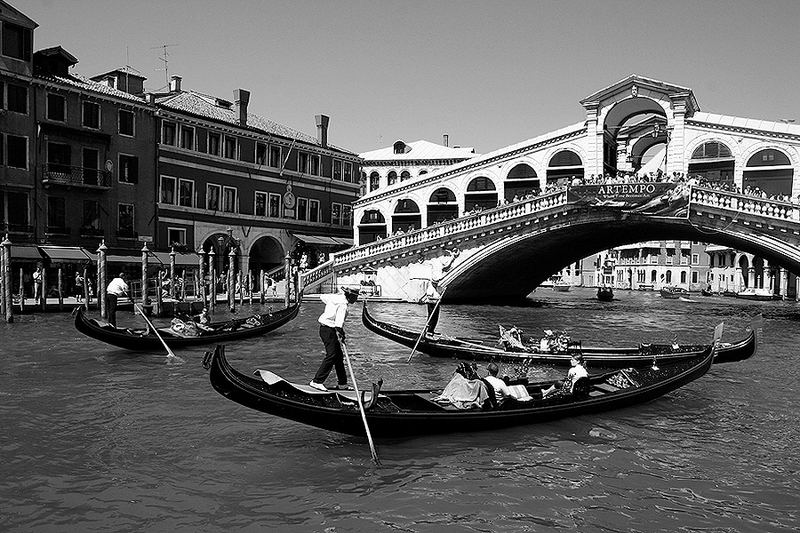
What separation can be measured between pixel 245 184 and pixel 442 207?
9.90 m

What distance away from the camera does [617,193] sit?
70.6 feet

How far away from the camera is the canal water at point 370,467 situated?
550cm

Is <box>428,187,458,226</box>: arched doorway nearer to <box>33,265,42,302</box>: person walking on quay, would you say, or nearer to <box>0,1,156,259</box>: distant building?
<box>0,1,156,259</box>: distant building

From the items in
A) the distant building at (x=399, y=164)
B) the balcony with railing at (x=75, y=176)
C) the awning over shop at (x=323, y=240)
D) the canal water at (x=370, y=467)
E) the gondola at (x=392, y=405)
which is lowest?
the canal water at (x=370, y=467)

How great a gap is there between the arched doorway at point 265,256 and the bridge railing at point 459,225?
20.2ft

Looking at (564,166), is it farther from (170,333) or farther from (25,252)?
(25,252)

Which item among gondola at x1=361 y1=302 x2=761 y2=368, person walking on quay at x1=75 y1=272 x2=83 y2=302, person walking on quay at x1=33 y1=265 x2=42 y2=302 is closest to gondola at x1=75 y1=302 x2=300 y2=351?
gondola at x1=361 y1=302 x2=761 y2=368

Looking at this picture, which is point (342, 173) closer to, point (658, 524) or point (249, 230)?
point (249, 230)

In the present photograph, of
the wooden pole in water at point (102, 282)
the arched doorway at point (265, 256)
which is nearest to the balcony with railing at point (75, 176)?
the wooden pole in water at point (102, 282)

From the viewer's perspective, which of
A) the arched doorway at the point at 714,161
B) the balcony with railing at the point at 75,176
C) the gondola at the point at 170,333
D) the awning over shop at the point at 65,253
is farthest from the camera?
the arched doorway at the point at 714,161

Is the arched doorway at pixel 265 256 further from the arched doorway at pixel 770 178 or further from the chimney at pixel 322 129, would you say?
the arched doorway at pixel 770 178

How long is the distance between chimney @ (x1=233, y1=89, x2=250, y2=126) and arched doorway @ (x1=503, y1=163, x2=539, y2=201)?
37.4ft

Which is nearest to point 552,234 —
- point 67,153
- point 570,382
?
point 570,382

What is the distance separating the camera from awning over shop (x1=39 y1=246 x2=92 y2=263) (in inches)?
858
